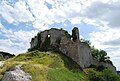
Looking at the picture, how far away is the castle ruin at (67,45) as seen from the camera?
231 ft

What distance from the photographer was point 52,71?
56562 millimetres

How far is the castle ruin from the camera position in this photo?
A: 70.4m

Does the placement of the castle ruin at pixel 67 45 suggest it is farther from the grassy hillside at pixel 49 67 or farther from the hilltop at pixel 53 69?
the grassy hillside at pixel 49 67

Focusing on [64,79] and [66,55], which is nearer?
[64,79]

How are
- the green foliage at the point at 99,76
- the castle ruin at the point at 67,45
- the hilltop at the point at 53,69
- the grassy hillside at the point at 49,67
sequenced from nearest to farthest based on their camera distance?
the grassy hillside at the point at 49,67, the hilltop at the point at 53,69, the green foliage at the point at 99,76, the castle ruin at the point at 67,45

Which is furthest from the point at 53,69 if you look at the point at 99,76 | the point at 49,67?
the point at 99,76

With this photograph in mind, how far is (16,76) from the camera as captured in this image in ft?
167

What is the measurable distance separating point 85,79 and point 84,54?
12.0 metres

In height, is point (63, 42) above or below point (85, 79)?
above

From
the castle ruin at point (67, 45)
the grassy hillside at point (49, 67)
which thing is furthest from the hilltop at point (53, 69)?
the castle ruin at point (67, 45)

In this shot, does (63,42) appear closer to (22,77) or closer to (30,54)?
(30,54)

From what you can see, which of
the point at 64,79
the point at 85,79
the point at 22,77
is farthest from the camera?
the point at 85,79

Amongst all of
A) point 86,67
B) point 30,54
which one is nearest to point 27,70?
point 30,54

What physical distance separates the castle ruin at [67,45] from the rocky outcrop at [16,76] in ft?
68.0
